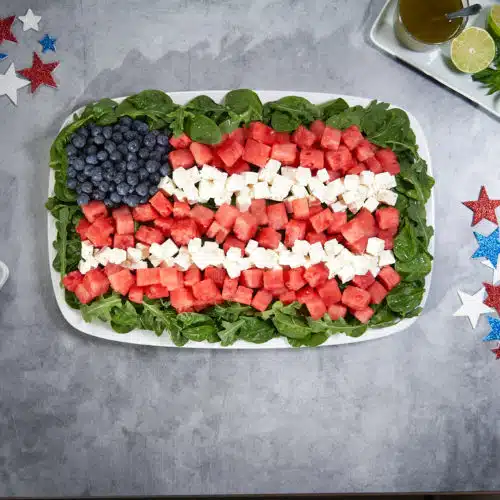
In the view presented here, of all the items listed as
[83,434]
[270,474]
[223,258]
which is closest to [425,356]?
[270,474]

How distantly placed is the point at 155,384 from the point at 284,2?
135cm

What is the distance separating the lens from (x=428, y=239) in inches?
75.2

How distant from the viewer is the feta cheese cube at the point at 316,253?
5.99ft

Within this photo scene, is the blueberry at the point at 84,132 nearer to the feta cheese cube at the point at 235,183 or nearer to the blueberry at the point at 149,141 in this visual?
the blueberry at the point at 149,141

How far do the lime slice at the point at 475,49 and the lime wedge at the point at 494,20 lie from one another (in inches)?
1.1

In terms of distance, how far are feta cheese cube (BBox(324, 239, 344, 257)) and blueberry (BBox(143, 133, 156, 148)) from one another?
0.59m

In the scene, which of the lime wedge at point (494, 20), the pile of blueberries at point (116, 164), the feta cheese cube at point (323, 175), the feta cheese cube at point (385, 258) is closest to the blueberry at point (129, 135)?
the pile of blueberries at point (116, 164)

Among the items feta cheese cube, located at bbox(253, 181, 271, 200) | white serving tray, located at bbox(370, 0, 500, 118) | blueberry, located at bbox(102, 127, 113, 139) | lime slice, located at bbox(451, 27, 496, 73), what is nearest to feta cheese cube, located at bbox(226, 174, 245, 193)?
feta cheese cube, located at bbox(253, 181, 271, 200)

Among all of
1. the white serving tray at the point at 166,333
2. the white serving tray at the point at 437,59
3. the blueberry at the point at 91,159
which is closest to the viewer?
the blueberry at the point at 91,159

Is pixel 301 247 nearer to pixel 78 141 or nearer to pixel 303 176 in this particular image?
pixel 303 176

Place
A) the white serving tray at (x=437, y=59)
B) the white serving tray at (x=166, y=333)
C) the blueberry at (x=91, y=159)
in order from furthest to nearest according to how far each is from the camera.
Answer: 1. the white serving tray at (x=437, y=59)
2. the white serving tray at (x=166, y=333)
3. the blueberry at (x=91, y=159)

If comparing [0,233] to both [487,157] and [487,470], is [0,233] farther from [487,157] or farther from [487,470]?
[487,470]

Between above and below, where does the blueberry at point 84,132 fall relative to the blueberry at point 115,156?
above

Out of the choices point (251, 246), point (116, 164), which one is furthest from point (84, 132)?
point (251, 246)
